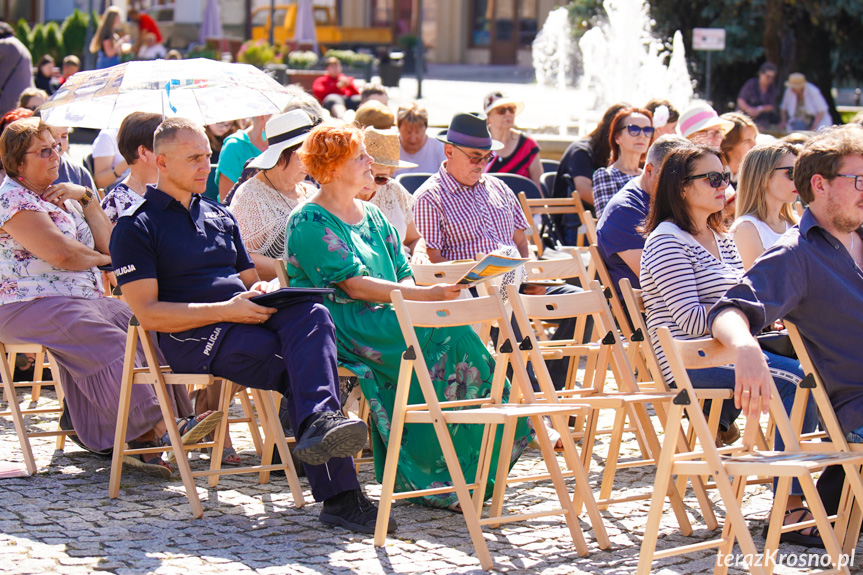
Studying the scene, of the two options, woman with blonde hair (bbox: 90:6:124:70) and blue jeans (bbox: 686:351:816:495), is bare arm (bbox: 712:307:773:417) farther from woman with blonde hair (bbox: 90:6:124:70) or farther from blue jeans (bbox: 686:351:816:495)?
woman with blonde hair (bbox: 90:6:124:70)

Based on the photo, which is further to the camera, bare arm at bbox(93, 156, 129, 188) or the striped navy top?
bare arm at bbox(93, 156, 129, 188)

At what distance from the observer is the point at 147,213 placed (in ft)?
Answer: 15.1

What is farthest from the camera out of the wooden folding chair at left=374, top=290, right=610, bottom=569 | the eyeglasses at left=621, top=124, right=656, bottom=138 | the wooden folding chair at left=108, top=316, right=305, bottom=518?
the eyeglasses at left=621, top=124, right=656, bottom=138

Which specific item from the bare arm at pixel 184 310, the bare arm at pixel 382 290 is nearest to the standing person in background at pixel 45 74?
the bare arm at pixel 184 310

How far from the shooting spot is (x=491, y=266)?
4168mm

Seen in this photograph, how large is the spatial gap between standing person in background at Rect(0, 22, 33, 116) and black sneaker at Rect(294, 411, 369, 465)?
22.0 ft

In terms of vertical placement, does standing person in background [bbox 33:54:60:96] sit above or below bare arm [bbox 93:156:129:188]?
above

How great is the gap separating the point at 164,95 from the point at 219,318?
2.08 m

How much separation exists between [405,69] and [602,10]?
1322 centimetres

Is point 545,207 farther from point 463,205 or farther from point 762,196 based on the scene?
point 762,196

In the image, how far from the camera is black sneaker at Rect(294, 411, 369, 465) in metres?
3.97

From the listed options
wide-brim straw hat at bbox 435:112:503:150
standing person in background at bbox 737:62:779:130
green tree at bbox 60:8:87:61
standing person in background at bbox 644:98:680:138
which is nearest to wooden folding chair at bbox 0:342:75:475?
wide-brim straw hat at bbox 435:112:503:150

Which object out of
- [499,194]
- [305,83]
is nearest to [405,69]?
[305,83]

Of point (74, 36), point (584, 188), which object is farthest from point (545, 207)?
point (74, 36)
